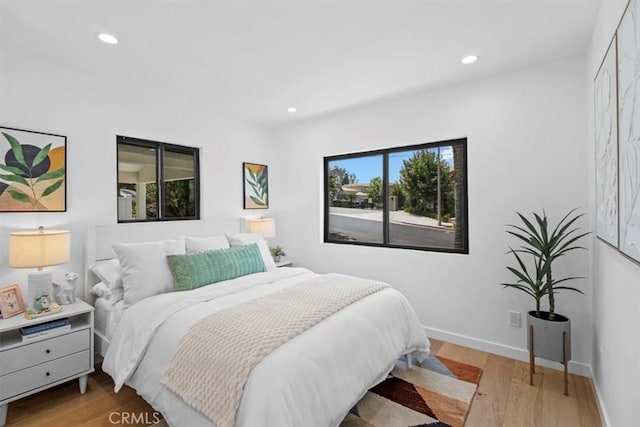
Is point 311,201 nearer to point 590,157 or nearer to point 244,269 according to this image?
point 244,269

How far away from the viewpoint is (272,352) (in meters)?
1.50

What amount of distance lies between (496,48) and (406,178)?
1471 millimetres

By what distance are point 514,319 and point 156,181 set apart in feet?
12.1

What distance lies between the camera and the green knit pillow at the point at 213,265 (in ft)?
7.89

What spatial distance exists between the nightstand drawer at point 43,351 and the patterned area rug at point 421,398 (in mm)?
1894

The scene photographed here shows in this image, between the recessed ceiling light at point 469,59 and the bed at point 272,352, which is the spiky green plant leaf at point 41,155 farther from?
the recessed ceiling light at point 469,59

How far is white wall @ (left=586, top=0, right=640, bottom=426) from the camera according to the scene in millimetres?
1343

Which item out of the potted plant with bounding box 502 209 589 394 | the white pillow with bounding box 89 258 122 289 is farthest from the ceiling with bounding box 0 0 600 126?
the white pillow with bounding box 89 258 122 289

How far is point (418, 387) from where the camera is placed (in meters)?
2.28

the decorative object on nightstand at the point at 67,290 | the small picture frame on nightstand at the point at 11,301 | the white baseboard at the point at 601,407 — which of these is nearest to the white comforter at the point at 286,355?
the decorative object on nightstand at the point at 67,290

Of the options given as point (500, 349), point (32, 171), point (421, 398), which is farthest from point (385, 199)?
point (32, 171)

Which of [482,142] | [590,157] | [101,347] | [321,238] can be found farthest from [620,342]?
[101,347]

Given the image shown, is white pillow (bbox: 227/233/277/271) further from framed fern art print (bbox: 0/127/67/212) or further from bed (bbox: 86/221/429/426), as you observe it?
framed fern art print (bbox: 0/127/67/212)

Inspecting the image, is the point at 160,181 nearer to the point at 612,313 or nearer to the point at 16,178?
the point at 16,178
